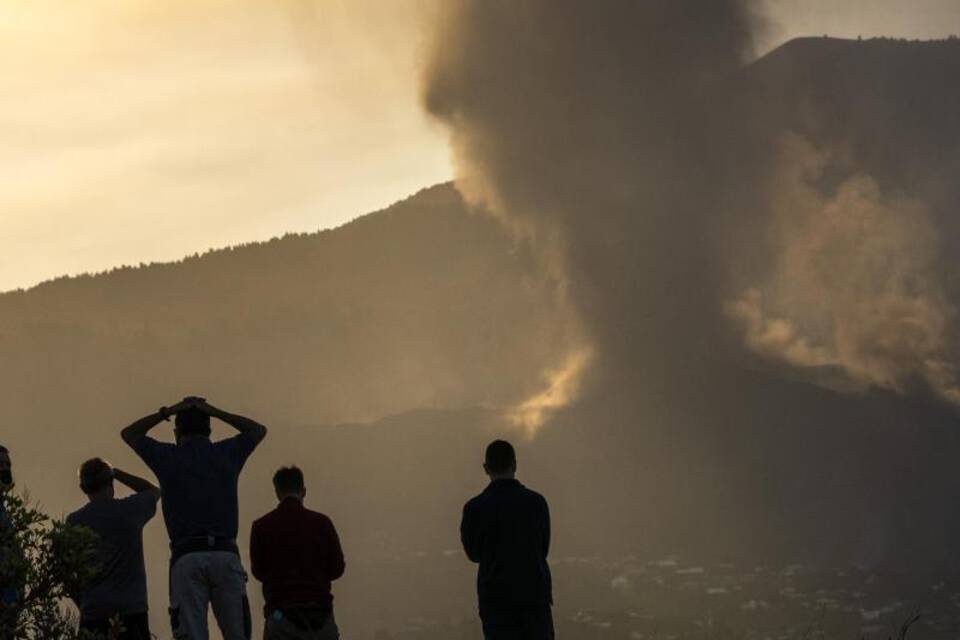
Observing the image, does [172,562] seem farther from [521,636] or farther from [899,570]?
[899,570]

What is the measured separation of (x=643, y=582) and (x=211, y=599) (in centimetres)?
18350

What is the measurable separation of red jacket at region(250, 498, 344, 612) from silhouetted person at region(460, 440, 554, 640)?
4.11 ft

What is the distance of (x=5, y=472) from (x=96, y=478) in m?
1.40

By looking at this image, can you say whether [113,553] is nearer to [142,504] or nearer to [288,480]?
[142,504]

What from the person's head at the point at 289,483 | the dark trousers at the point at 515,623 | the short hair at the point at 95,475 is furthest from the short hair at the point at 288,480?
the dark trousers at the point at 515,623

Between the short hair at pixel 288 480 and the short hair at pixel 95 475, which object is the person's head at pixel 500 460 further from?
the short hair at pixel 95 475

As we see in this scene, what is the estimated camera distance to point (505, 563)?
1723cm

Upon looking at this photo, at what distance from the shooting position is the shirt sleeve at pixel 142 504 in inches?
683

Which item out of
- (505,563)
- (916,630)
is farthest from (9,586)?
(916,630)

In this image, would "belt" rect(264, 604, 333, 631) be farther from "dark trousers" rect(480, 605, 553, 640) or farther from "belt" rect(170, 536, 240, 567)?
"dark trousers" rect(480, 605, 553, 640)

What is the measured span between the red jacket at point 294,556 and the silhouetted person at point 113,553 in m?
1.21

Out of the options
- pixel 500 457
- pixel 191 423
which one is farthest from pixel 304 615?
pixel 500 457

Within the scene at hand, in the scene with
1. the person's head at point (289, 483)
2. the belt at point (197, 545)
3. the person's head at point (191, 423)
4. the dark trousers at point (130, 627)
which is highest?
the person's head at point (191, 423)

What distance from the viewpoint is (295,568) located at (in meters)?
16.8
